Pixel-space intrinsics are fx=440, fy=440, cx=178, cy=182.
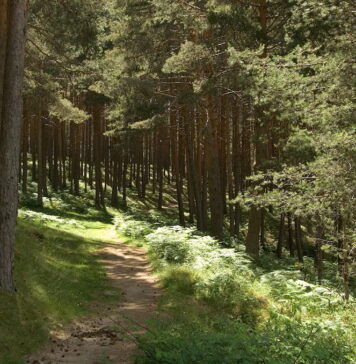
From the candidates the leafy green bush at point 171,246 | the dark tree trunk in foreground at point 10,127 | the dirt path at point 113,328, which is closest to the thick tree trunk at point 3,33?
the dark tree trunk in foreground at point 10,127

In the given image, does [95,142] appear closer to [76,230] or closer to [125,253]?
[76,230]

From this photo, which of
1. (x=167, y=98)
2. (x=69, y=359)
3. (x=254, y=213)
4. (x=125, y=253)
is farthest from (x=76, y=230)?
(x=69, y=359)

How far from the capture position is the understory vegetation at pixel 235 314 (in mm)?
5844

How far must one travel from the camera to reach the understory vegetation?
230 inches

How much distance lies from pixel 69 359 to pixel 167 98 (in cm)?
1484

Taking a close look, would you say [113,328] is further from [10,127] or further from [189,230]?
[189,230]

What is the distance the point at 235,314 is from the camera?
9.36 metres

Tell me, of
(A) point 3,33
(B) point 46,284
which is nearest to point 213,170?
(B) point 46,284

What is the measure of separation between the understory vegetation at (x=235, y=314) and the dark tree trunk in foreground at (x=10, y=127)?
10.0ft

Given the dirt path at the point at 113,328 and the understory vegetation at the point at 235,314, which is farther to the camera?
the dirt path at the point at 113,328

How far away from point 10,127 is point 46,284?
153 inches

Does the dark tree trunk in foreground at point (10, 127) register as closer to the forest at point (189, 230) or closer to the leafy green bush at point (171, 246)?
the forest at point (189, 230)

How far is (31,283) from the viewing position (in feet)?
32.3

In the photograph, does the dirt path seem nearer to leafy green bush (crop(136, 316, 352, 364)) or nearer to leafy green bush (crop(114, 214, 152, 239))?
leafy green bush (crop(136, 316, 352, 364))
